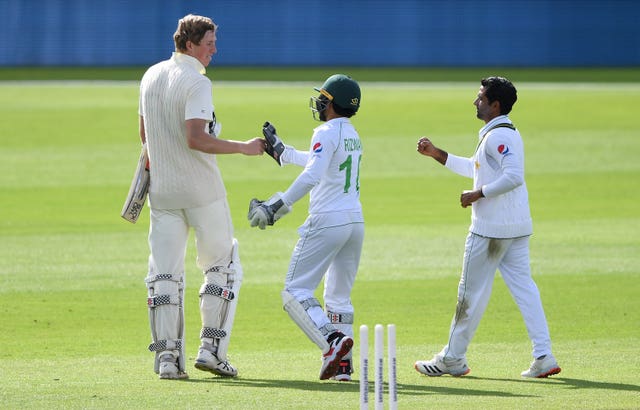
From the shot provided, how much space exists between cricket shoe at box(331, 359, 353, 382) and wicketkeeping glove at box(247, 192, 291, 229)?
Answer: 103cm

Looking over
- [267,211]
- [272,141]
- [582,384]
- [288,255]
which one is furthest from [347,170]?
[288,255]

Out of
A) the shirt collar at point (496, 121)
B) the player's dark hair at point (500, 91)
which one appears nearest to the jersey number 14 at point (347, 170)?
the shirt collar at point (496, 121)

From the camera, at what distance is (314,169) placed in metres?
7.77

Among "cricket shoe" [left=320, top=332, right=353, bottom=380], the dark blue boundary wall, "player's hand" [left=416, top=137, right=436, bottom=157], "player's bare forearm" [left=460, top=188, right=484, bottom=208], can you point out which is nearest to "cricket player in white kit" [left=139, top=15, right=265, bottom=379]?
"cricket shoe" [left=320, top=332, right=353, bottom=380]

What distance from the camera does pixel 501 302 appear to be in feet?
37.3

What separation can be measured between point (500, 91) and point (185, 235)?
2303mm

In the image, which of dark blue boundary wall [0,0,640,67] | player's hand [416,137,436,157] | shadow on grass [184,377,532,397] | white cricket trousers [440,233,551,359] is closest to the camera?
shadow on grass [184,377,532,397]

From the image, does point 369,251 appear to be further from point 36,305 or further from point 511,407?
point 511,407

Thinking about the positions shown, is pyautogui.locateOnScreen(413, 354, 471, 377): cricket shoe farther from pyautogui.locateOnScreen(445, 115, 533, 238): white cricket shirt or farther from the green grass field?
pyautogui.locateOnScreen(445, 115, 533, 238): white cricket shirt

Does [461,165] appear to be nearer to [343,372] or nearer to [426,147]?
[426,147]

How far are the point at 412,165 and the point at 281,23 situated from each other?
19721 mm

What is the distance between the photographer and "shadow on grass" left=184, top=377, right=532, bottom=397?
747 cm

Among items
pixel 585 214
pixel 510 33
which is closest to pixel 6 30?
pixel 510 33

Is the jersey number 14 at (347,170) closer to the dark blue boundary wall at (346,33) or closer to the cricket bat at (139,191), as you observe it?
the cricket bat at (139,191)
